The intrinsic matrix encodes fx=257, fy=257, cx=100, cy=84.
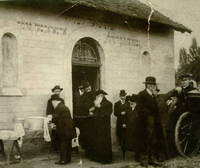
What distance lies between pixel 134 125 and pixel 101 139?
824 millimetres

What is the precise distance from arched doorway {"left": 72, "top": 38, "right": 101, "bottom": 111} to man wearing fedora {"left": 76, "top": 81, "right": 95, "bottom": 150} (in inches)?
33.0

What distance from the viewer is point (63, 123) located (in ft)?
17.1

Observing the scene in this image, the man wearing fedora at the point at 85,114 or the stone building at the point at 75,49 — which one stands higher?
the stone building at the point at 75,49

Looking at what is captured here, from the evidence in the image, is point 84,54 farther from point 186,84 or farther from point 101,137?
point 186,84

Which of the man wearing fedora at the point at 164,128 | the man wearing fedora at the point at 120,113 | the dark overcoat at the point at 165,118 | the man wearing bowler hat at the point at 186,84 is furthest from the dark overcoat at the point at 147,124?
the man wearing fedora at the point at 120,113

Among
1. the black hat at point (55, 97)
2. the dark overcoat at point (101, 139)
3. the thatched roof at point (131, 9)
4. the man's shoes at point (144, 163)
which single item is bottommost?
the man's shoes at point (144, 163)

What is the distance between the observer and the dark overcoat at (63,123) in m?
5.20

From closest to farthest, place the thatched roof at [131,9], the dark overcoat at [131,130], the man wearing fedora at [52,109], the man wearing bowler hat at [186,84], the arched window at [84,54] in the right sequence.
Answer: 1. the dark overcoat at [131,130]
2. the man wearing fedora at [52,109]
3. the man wearing bowler hat at [186,84]
4. the thatched roof at [131,9]
5. the arched window at [84,54]

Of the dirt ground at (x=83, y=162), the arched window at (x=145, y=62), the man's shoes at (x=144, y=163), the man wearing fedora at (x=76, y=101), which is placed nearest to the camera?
the dirt ground at (x=83, y=162)

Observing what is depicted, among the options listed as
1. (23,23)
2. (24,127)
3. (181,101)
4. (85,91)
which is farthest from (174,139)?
(23,23)

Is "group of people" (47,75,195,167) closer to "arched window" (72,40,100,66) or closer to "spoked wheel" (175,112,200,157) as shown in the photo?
"spoked wheel" (175,112,200,157)

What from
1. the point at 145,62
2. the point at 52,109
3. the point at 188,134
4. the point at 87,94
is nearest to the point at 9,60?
the point at 52,109

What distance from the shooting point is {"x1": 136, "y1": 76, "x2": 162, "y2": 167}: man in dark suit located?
5184 mm

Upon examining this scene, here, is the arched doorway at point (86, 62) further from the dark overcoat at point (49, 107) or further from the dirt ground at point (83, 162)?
the dirt ground at point (83, 162)
